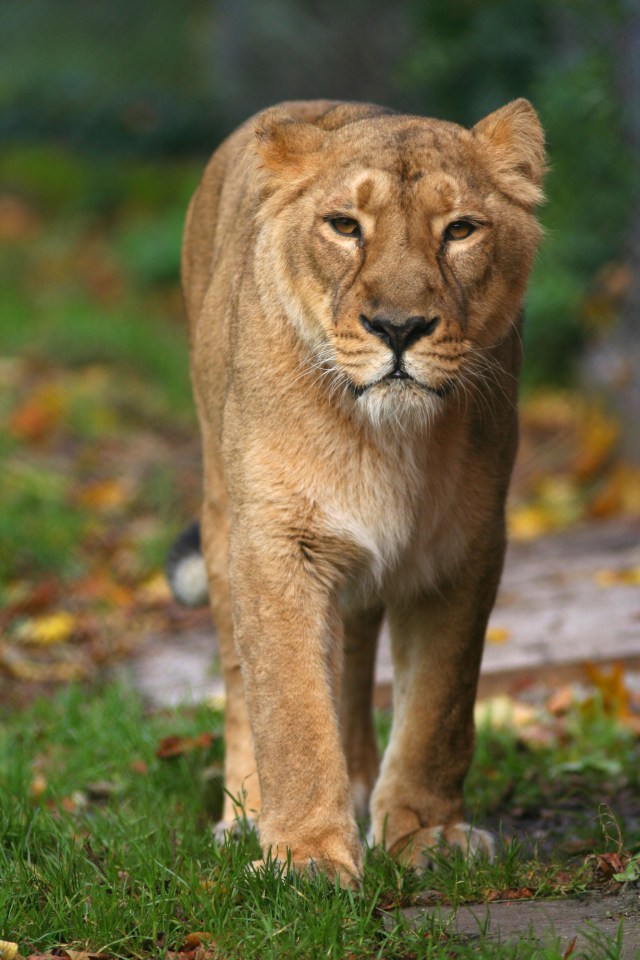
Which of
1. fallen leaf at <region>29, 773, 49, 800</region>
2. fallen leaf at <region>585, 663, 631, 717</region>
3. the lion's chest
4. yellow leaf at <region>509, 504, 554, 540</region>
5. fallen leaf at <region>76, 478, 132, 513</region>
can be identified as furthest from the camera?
fallen leaf at <region>76, 478, 132, 513</region>

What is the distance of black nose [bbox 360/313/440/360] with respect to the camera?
3.34 meters

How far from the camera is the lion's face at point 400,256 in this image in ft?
11.1

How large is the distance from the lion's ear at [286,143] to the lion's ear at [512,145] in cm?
42

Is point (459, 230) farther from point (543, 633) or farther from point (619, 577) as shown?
point (619, 577)

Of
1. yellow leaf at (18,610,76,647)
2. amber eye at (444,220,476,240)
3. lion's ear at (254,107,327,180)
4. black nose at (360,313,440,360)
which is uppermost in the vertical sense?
lion's ear at (254,107,327,180)

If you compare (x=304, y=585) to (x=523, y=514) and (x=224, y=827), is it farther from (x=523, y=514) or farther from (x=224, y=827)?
(x=523, y=514)

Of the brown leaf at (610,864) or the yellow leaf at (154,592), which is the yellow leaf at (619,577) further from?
the brown leaf at (610,864)

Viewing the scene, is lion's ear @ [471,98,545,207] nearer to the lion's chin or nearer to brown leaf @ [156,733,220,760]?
the lion's chin

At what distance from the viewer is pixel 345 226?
3.59m

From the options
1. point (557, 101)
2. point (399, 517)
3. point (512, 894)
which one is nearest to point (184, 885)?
point (512, 894)

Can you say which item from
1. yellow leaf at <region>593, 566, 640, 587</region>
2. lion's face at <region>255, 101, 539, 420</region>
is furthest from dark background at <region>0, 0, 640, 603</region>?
yellow leaf at <region>593, 566, 640, 587</region>

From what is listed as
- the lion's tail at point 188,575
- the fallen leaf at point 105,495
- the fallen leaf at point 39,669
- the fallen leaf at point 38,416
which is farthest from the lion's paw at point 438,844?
the fallen leaf at point 38,416

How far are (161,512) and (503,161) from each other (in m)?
4.57

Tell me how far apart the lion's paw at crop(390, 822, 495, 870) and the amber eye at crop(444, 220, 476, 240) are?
4.92ft
